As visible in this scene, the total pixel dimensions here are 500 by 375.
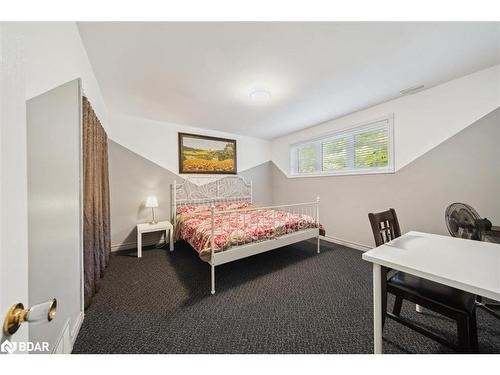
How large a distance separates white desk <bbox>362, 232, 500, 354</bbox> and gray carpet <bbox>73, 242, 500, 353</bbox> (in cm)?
41

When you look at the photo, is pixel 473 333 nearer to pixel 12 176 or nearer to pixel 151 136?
pixel 12 176

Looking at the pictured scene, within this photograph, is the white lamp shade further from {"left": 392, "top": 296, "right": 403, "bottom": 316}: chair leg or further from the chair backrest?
{"left": 392, "top": 296, "right": 403, "bottom": 316}: chair leg

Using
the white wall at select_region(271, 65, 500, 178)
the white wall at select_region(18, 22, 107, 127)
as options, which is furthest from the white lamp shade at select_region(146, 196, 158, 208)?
the white wall at select_region(271, 65, 500, 178)

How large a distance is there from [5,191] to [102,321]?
5.33ft

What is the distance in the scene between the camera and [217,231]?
2.09 m

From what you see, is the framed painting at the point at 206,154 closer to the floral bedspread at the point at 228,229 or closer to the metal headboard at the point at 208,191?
the metal headboard at the point at 208,191

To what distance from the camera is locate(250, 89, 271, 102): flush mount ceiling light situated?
86.6 inches

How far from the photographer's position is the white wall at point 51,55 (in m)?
0.86

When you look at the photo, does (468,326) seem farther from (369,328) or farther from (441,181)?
(441,181)

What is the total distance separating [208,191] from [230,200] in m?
0.52

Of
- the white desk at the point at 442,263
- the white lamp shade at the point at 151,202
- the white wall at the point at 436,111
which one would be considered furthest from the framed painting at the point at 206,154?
the white desk at the point at 442,263

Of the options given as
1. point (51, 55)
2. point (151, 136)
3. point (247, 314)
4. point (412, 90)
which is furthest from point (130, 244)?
point (412, 90)
